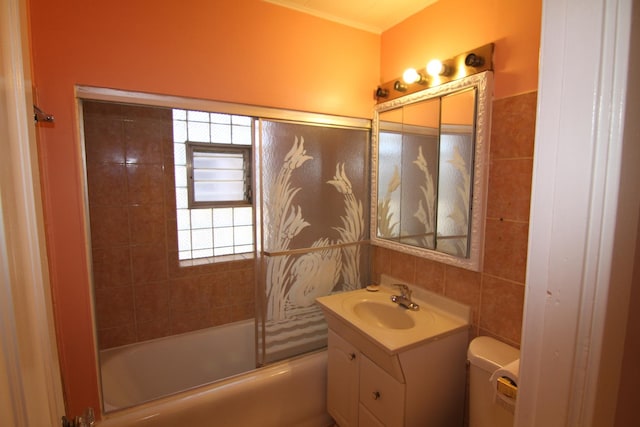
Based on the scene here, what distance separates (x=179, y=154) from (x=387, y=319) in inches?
82.2

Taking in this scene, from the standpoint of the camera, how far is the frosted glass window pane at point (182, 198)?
2687 millimetres

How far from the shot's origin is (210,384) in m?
1.84

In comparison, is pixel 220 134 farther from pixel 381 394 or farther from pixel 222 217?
pixel 381 394

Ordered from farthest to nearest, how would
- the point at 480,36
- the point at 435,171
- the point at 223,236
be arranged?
the point at 223,236 → the point at 435,171 → the point at 480,36

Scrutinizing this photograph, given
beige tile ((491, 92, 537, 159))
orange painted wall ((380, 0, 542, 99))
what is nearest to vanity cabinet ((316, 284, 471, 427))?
beige tile ((491, 92, 537, 159))

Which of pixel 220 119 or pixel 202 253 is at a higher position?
pixel 220 119

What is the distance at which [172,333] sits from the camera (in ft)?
8.92

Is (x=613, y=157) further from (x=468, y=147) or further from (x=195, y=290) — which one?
(x=195, y=290)

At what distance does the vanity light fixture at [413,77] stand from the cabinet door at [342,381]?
5.07 ft

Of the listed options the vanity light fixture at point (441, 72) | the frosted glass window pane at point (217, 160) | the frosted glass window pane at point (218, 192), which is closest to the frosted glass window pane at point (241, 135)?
the frosted glass window pane at point (217, 160)

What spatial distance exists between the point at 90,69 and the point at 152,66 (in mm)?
255

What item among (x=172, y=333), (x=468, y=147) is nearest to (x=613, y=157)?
(x=468, y=147)

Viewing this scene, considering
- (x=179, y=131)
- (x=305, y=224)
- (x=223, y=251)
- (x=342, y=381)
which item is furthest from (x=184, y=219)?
(x=342, y=381)

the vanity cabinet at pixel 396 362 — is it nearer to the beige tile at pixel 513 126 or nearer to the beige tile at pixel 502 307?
the beige tile at pixel 502 307
